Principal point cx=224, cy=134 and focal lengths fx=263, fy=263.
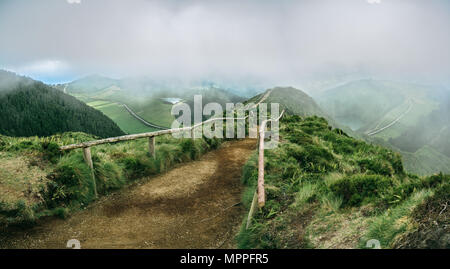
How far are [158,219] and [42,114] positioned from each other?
406 feet

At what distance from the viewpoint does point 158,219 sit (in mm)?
5988

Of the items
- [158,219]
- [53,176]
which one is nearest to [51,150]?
[53,176]

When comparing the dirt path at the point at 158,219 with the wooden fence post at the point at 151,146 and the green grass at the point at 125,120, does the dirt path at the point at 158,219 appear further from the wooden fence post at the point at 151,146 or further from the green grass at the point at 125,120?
the green grass at the point at 125,120

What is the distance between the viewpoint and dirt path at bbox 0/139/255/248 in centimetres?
513

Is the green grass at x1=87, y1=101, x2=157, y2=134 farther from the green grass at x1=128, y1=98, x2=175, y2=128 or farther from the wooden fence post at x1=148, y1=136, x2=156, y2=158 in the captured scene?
the wooden fence post at x1=148, y1=136, x2=156, y2=158

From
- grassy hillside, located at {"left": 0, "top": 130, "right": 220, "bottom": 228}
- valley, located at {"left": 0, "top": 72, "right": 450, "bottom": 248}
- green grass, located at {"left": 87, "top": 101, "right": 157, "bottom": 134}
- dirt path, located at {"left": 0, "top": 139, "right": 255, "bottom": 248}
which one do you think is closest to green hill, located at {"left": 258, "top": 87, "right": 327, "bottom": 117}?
valley, located at {"left": 0, "top": 72, "right": 450, "bottom": 248}

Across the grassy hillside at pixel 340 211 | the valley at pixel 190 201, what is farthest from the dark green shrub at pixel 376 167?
the grassy hillside at pixel 340 211

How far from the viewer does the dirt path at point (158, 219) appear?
513 cm

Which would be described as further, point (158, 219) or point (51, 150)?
point (51, 150)

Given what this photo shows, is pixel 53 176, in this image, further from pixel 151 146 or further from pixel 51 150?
pixel 151 146

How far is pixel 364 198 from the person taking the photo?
4.84m

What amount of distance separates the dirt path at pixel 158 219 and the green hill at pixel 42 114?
10283cm

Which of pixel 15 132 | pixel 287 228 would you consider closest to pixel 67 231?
pixel 287 228

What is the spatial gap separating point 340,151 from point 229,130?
6.00m
